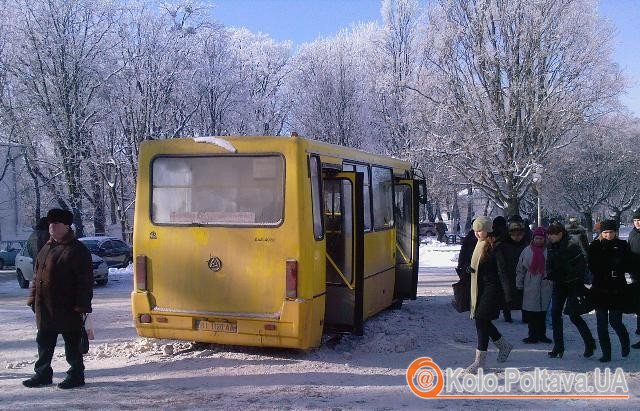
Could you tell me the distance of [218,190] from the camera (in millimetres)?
8234

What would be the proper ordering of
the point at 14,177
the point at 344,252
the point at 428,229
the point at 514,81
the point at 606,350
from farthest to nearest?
the point at 428,229
the point at 14,177
the point at 514,81
the point at 344,252
the point at 606,350

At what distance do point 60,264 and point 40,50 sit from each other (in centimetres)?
2493

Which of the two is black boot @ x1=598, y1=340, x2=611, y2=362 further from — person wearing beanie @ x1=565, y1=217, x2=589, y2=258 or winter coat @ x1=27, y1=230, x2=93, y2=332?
winter coat @ x1=27, y1=230, x2=93, y2=332

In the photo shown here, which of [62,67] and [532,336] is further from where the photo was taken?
[62,67]

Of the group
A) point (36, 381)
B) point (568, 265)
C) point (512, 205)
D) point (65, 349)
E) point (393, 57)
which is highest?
point (393, 57)

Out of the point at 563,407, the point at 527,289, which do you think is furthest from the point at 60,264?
the point at 527,289

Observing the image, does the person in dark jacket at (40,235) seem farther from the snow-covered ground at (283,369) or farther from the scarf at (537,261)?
the scarf at (537,261)

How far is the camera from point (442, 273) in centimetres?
2384

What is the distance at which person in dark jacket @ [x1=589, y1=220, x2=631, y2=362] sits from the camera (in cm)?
792

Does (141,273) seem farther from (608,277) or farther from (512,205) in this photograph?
(512,205)

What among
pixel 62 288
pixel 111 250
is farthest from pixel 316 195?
pixel 111 250

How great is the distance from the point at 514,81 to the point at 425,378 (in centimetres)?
2041

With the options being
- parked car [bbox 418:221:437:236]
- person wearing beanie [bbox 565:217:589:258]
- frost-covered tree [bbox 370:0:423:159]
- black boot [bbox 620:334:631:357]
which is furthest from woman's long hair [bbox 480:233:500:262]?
parked car [bbox 418:221:437:236]

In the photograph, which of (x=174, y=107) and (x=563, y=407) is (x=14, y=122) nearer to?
(x=174, y=107)
